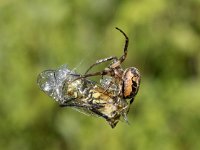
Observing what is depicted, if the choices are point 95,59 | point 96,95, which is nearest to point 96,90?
point 96,95

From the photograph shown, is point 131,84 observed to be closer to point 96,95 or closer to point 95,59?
point 96,95


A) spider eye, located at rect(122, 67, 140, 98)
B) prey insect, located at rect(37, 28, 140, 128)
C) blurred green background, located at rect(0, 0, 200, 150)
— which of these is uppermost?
blurred green background, located at rect(0, 0, 200, 150)

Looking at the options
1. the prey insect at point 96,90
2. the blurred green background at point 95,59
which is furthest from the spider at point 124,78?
the blurred green background at point 95,59

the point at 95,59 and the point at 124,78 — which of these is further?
the point at 95,59

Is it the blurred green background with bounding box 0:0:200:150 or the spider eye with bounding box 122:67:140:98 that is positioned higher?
the blurred green background with bounding box 0:0:200:150

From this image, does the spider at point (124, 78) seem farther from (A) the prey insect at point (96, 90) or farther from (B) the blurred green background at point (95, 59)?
(B) the blurred green background at point (95, 59)

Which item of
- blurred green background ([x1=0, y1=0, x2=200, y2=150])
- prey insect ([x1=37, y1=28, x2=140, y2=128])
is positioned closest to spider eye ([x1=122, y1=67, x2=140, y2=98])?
prey insect ([x1=37, y1=28, x2=140, y2=128])

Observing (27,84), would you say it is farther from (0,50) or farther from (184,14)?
(184,14)

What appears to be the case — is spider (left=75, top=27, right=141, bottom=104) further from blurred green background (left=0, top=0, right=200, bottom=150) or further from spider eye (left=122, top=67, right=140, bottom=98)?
blurred green background (left=0, top=0, right=200, bottom=150)
